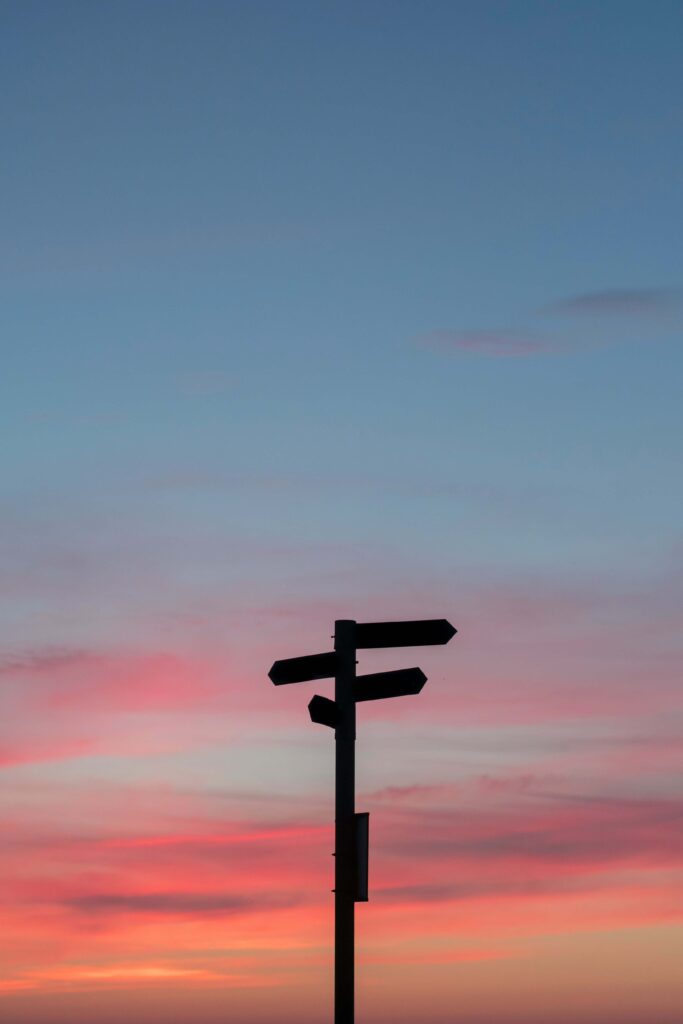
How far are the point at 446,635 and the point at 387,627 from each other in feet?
1.82

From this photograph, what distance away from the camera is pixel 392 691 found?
54.7 ft

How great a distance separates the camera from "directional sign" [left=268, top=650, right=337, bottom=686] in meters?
17.0

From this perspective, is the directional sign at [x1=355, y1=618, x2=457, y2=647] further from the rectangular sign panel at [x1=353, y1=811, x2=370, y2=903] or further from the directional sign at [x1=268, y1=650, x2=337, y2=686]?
the rectangular sign panel at [x1=353, y1=811, x2=370, y2=903]

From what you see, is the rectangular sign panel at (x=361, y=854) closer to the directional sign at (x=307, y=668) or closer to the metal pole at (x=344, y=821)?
the metal pole at (x=344, y=821)

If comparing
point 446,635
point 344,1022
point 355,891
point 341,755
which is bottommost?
point 344,1022

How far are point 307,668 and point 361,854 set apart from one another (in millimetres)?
1760

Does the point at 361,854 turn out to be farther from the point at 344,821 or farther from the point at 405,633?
the point at 405,633

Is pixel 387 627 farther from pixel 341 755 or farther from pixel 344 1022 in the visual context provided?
pixel 344 1022

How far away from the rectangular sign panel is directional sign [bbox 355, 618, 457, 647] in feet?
5.17

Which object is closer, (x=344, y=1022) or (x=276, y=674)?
(x=344, y=1022)

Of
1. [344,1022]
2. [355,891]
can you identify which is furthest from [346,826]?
[344,1022]

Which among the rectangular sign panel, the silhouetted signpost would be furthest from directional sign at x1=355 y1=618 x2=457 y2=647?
the rectangular sign panel

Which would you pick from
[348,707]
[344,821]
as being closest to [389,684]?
[348,707]

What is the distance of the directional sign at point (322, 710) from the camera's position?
16.5 metres
